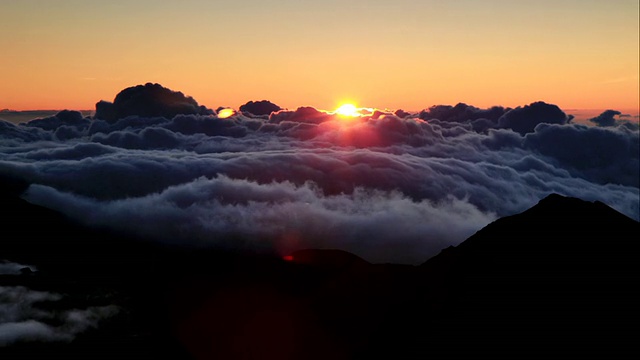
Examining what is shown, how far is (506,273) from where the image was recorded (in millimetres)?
96312

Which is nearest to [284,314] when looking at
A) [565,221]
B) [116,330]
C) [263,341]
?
[263,341]

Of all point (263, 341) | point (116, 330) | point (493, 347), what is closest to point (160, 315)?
point (116, 330)

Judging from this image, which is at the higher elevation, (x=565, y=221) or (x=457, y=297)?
(x=565, y=221)

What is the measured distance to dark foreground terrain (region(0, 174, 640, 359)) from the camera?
3100 inches

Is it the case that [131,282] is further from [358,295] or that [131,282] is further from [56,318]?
[358,295]

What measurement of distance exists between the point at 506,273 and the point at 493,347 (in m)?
23.8

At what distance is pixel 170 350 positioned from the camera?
138125mm

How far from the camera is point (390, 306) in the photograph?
144125 mm

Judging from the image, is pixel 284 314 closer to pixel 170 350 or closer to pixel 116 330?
pixel 170 350

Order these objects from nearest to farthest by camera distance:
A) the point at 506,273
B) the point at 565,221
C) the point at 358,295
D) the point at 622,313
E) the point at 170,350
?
the point at 622,313, the point at 506,273, the point at 565,221, the point at 170,350, the point at 358,295

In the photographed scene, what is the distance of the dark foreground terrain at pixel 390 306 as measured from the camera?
258 ft

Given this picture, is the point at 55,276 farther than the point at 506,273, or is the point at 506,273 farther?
the point at 55,276

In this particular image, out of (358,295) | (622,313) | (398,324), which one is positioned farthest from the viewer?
(358,295)

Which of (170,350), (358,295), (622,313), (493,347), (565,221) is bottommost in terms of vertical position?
(170,350)
